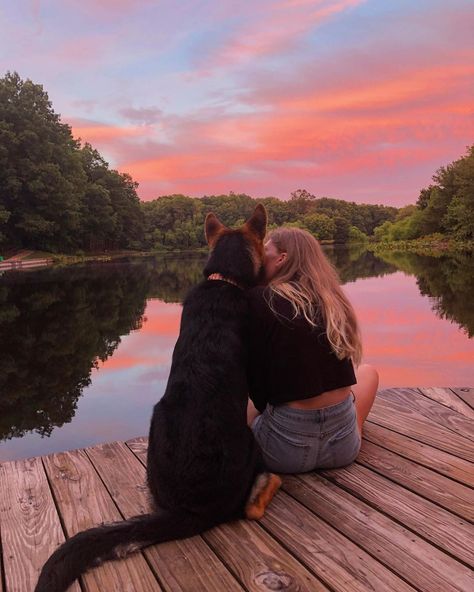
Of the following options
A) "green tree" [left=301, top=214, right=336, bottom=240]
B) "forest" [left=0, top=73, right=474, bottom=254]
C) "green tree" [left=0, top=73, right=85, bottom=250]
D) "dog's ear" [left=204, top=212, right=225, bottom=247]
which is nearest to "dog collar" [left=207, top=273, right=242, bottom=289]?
"dog's ear" [left=204, top=212, right=225, bottom=247]

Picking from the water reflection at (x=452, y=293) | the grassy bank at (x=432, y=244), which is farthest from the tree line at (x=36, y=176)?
the grassy bank at (x=432, y=244)

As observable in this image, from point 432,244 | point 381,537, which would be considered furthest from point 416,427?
point 432,244

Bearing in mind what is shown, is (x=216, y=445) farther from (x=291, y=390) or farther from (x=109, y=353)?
(x=109, y=353)

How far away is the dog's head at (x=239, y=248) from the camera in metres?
2.70

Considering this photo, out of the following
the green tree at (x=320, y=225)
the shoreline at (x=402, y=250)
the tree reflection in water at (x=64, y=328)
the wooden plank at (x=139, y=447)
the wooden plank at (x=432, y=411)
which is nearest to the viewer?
the wooden plank at (x=139, y=447)

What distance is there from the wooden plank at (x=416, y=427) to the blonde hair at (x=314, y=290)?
3.54 feet

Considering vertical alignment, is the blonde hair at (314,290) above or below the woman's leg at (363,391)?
above

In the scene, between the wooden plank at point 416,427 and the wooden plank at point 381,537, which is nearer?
the wooden plank at point 381,537

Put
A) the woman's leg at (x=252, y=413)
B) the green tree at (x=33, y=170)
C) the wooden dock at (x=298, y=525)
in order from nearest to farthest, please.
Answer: the wooden dock at (x=298, y=525) < the woman's leg at (x=252, y=413) < the green tree at (x=33, y=170)

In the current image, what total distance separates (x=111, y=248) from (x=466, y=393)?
216 feet

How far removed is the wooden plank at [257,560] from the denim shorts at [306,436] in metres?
0.50

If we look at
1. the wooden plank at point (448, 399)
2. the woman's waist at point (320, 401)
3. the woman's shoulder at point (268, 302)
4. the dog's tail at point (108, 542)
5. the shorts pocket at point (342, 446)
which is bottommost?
the wooden plank at point (448, 399)

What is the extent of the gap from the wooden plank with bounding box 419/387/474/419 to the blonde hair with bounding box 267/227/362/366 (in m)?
1.76

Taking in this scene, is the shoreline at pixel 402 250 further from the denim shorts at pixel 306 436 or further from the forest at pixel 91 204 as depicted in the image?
the denim shorts at pixel 306 436
